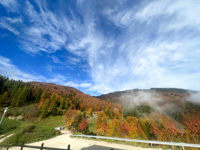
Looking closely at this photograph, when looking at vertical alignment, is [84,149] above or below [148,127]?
above

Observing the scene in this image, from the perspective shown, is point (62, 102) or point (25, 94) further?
point (62, 102)

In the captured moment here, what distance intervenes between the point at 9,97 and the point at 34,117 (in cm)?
2713

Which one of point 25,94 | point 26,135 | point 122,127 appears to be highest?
point 25,94

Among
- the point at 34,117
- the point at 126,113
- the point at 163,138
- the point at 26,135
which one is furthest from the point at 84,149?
the point at 126,113

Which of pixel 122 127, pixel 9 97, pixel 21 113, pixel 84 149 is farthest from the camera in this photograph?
pixel 9 97

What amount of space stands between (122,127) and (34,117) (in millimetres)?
42985

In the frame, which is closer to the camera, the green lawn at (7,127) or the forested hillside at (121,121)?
the green lawn at (7,127)

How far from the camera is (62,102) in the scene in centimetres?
6266

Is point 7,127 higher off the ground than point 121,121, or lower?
higher

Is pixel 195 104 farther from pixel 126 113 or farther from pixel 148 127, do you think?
pixel 148 127

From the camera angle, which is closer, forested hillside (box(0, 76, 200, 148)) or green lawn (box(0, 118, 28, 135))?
green lawn (box(0, 118, 28, 135))

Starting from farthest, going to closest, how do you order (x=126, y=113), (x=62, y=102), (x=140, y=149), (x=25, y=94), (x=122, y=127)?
(x=126, y=113), (x=62, y=102), (x=25, y=94), (x=122, y=127), (x=140, y=149)

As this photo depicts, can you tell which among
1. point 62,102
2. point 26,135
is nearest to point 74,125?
point 26,135

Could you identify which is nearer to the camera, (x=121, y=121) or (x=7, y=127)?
(x=7, y=127)
